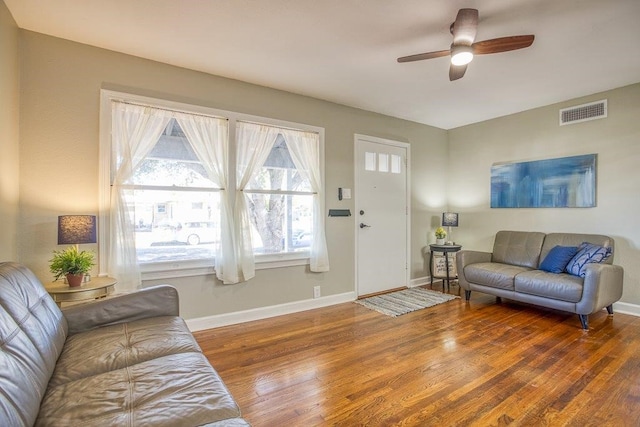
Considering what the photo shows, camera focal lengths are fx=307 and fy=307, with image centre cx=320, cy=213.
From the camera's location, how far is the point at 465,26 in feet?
6.81

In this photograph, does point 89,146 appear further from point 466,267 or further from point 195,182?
point 466,267

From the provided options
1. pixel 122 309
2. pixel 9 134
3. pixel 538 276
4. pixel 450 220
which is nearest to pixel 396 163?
pixel 450 220

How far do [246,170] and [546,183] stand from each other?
3.81 metres

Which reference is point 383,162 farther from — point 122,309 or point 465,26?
point 122,309

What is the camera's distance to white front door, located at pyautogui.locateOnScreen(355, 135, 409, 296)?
4.17 metres

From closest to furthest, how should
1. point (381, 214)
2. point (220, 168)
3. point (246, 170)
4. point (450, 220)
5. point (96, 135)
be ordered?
1. point (96, 135)
2. point (220, 168)
3. point (246, 170)
4. point (381, 214)
5. point (450, 220)

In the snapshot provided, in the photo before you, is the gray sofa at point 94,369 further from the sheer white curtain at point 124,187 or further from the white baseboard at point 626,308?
the white baseboard at point 626,308

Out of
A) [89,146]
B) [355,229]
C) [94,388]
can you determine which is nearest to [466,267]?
[355,229]

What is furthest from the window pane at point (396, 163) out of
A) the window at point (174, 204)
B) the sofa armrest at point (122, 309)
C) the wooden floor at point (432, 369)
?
the sofa armrest at point (122, 309)

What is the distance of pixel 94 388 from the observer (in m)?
1.21

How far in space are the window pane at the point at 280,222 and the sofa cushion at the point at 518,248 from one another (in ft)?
8.53

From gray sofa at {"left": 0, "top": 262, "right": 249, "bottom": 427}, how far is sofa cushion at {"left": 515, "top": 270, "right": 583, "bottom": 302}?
3308 millimetres

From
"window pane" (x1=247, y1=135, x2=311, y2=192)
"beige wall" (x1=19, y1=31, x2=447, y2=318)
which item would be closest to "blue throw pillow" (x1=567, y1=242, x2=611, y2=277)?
"beige wall" (x1=19, y1=31, x2=447, y2=318)

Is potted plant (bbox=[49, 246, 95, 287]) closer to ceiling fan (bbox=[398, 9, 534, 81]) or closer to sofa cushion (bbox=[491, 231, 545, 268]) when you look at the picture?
ceiling fan (bbox=[398, 9, 534, 81])
